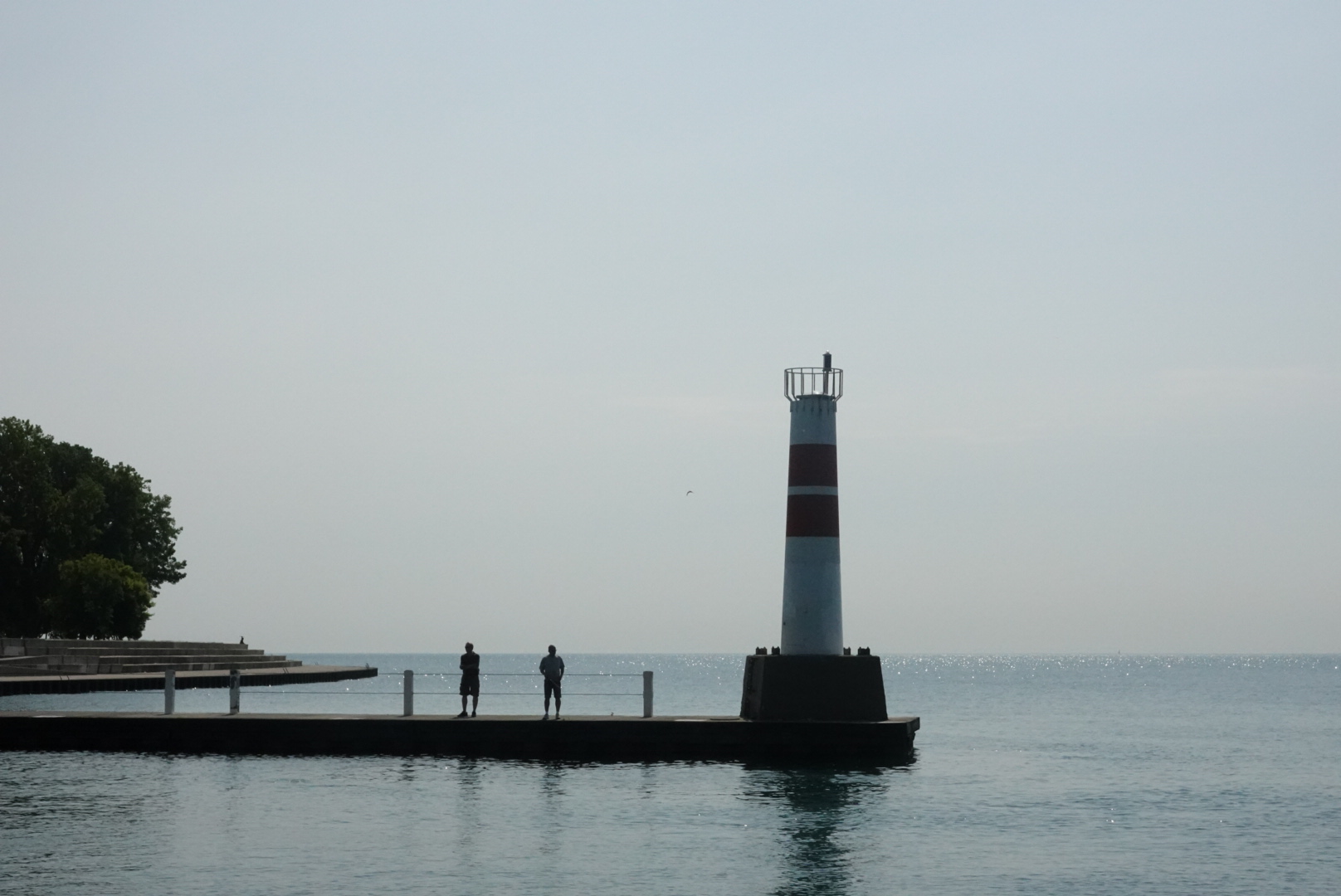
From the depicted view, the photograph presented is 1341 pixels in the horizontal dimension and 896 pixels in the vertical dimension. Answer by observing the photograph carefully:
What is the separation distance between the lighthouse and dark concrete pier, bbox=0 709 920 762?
58cm

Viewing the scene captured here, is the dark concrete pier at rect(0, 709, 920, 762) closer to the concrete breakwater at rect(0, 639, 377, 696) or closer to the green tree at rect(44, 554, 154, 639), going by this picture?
the concrete breakwater at rect(0, 639, 377, 696)

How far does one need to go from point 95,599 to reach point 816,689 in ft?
195

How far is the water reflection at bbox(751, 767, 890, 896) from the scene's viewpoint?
84.6 feet

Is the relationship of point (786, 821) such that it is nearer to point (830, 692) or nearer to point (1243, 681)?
point (830, 692)

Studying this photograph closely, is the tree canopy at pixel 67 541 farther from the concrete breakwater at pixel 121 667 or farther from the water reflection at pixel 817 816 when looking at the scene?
the water reflection at pixel 817 816

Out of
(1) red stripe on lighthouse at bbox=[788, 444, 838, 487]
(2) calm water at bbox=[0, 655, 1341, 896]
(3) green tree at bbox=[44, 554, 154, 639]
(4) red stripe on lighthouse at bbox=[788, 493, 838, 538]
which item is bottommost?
(2) calm water at bbox=[0, 655, 1341, 896]

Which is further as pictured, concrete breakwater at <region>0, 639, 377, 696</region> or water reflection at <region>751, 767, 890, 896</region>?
concrete breakwater at <region>0, 639, 377, 696</region>

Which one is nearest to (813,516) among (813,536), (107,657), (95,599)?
(813,536)

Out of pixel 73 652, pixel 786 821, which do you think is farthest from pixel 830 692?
pixel 73 652

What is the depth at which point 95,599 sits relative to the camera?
3415 inches

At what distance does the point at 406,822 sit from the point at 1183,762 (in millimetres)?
29803

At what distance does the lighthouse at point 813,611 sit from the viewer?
37219 mm

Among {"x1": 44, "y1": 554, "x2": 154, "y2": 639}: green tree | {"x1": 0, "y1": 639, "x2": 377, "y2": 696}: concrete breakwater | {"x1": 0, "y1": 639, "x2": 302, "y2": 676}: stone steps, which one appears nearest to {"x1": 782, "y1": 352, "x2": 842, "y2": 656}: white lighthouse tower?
{"x1": 0, "y1": 639, "x2": 377, "y2": 696}: concrete breakwater

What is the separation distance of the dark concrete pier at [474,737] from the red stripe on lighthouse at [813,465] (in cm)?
534
